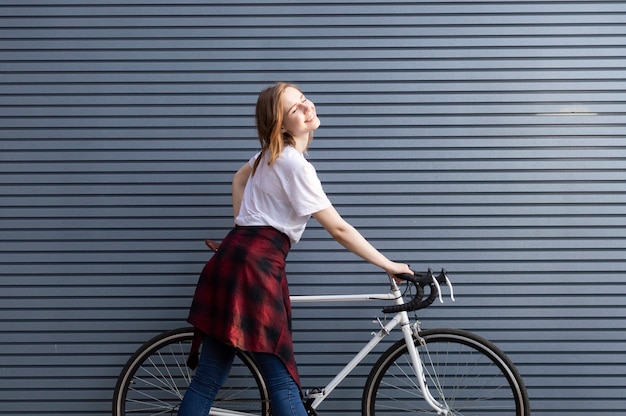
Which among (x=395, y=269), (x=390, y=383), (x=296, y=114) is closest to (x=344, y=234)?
(x=395, y=269)

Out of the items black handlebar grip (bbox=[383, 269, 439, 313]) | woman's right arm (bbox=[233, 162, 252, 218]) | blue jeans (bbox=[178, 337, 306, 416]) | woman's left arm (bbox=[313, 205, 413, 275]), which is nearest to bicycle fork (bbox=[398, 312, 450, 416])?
black handlebar grip (bbox=[383, 269, 439, 313])

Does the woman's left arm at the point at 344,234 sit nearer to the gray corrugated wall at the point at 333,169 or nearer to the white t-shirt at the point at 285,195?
the white t-shirt at the point at 285,195

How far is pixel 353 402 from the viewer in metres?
3.84

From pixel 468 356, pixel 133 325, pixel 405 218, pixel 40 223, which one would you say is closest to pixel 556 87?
pixel 405 218

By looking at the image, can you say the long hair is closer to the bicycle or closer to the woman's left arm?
the woman's left arm

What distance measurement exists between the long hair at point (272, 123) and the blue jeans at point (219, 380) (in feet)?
2.81

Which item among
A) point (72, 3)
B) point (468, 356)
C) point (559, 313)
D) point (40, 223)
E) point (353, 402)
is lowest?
point (353, 402)

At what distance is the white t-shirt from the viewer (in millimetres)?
2996

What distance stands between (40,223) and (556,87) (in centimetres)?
288

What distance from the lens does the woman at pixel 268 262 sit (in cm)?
302

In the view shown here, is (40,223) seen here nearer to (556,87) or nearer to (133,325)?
(133,325)

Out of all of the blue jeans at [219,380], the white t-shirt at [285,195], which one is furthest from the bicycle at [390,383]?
the white t-shirt at [285,195]

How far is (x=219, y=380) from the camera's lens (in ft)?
10.4

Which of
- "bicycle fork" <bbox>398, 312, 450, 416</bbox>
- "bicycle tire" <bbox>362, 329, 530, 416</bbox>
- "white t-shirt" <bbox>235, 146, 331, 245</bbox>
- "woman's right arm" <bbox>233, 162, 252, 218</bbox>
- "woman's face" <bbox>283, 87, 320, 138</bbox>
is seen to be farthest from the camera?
"bicycle tire" <bbox>362, 329, 530, 416</bbox>
